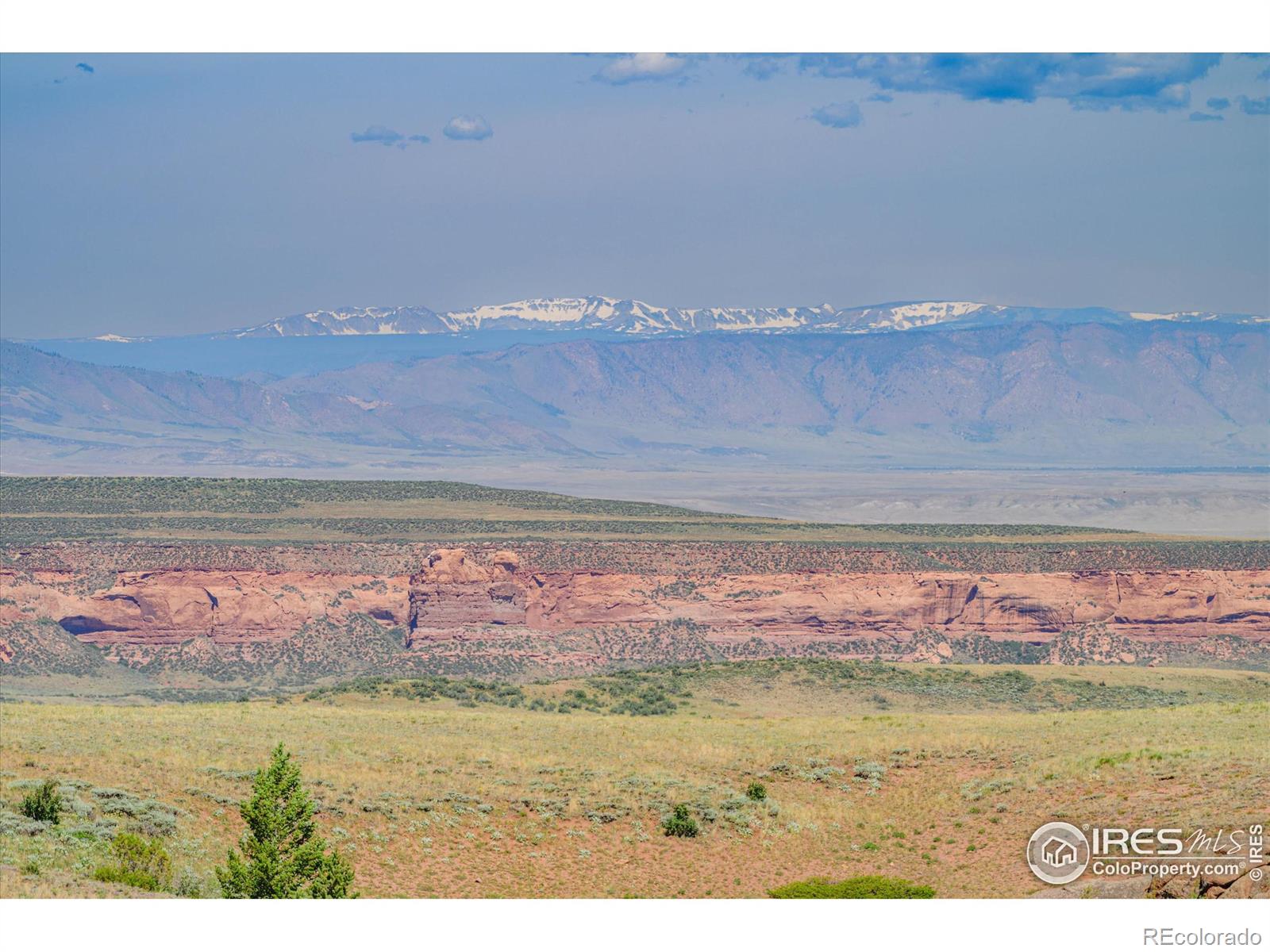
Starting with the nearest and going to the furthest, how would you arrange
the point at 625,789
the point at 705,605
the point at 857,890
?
the point at 857,890 → the point at 625,789 → the point at 705,605

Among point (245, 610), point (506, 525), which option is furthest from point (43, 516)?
point (506, 525)

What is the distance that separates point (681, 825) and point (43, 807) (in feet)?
41.8

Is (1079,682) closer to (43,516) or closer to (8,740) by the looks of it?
(8,740)

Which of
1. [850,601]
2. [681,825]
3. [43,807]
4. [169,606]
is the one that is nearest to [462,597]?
[169,606]

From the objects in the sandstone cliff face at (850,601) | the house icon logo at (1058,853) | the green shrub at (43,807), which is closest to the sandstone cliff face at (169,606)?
the sandstone cliff face at (850,601)

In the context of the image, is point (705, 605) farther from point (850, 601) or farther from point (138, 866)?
point (138, 866)

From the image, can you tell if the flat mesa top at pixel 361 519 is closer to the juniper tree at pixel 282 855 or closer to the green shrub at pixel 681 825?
the green shrub at pixel 681 825

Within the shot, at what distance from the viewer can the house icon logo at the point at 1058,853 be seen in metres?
28.8

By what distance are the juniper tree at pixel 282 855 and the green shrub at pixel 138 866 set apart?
1040 mm

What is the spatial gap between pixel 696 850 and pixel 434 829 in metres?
5.48

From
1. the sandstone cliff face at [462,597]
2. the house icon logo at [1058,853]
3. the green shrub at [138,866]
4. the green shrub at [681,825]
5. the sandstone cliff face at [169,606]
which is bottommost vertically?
the green shrub at [138,866]

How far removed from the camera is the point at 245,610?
90.4m

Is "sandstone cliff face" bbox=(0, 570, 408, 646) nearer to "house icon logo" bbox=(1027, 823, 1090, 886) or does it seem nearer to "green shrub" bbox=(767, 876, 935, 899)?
"green shrub" bbox=(767, 876, 935, 899)

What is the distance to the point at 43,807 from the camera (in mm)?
31922
